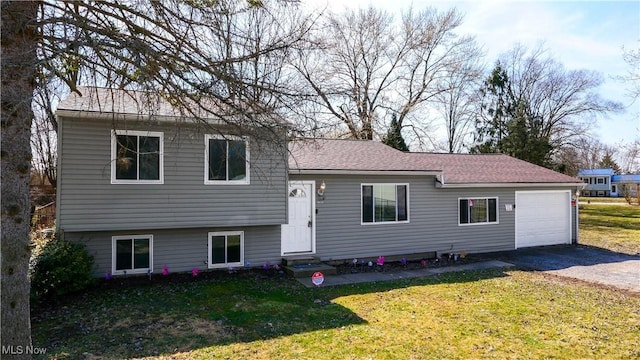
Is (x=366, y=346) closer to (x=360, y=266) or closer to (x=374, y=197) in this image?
(x=360, y=266)

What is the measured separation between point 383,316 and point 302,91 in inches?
162

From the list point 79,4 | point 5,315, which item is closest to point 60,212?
point 5,315

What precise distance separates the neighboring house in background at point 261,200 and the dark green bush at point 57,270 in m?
0.62

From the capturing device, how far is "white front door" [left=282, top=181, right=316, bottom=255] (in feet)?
34.2

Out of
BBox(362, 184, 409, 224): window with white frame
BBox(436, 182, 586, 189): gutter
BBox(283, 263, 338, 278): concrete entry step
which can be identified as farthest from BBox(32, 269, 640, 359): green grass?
BBox(436, 182, 586, 189): gutter

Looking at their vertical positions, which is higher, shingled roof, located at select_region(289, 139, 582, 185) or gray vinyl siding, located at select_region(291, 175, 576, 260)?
shingled roof, located at select_region(289, 139, 582, 185)

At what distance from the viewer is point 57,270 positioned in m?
7.09

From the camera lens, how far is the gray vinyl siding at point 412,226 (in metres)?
10.8

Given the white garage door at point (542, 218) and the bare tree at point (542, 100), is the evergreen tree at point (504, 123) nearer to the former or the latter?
the bare tree at point (542, 100)

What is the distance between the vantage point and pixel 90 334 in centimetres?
565

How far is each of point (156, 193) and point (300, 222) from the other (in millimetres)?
3745

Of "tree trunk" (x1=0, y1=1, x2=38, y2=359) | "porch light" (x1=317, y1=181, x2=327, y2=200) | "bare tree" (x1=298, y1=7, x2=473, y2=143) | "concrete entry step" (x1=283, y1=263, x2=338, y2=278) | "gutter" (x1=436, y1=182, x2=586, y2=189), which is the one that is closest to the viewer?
"tree trunk" (x1=0, y1=1, x2=38, y2=359)

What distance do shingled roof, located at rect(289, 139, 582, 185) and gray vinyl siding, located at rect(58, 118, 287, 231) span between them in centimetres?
134

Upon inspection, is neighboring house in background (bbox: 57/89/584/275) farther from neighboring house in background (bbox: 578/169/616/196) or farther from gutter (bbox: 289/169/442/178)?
neighboring house in background (bbox: 578/169/616/196)
